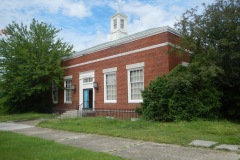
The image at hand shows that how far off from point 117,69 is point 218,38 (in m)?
7.86

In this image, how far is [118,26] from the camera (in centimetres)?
3222

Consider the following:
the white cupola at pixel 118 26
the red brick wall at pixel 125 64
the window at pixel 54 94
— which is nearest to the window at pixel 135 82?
the red brick wall at pixel 125 64

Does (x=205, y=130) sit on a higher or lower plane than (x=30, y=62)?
lower

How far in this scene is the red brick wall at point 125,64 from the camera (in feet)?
54.5

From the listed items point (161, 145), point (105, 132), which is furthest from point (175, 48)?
point (161, 145)

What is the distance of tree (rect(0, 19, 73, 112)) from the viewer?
2333 centimetres

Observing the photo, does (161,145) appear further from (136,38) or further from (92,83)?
(92,83)

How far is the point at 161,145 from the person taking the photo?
27.5ft

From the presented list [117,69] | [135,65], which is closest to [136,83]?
[135,65]

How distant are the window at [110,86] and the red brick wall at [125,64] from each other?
327 mm

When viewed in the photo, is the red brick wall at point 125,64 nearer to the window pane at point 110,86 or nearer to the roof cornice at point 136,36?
the roof cornice at point 136,36

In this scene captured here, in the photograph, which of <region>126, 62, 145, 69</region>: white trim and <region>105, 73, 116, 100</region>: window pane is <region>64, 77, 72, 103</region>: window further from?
<region>126, 62, 145, 69</region>: white trim

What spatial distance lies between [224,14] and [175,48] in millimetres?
3217

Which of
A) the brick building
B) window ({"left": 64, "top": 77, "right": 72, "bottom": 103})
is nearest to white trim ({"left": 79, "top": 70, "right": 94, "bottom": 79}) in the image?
the brick building
